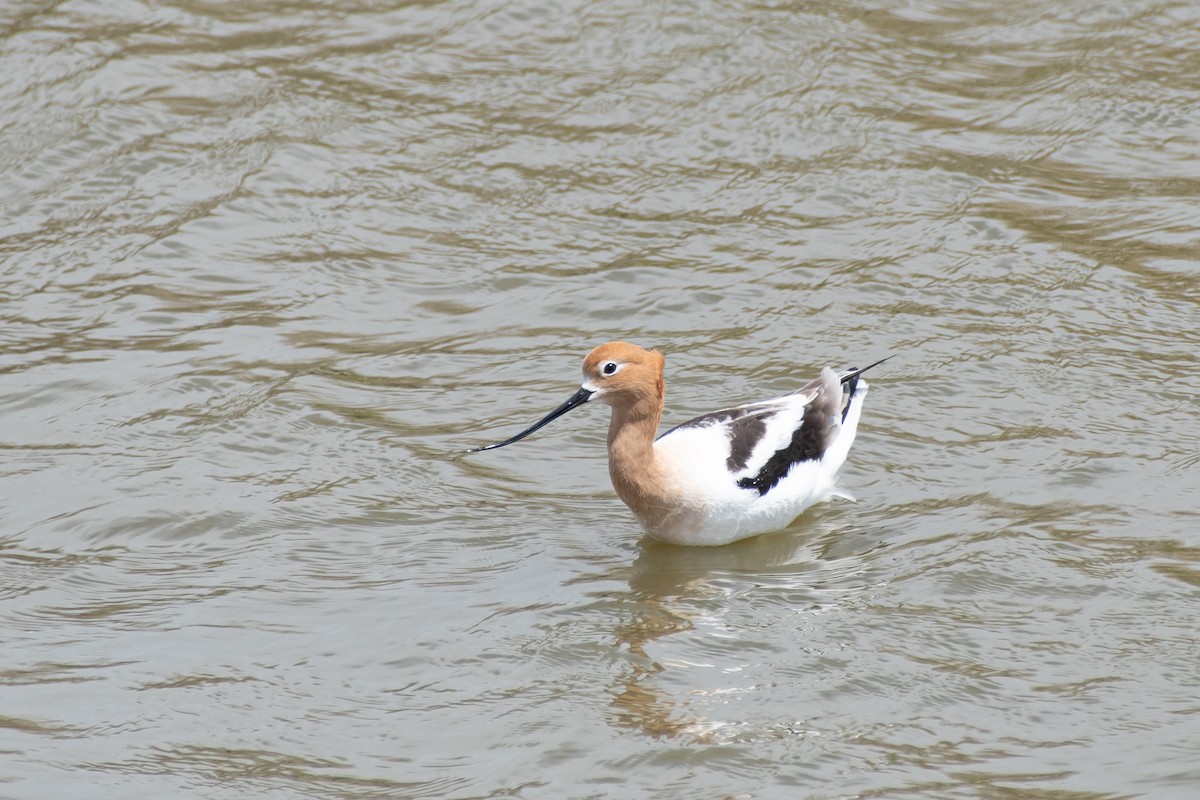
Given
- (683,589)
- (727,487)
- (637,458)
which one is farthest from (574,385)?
(683,589)

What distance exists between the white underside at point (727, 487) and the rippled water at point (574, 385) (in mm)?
156

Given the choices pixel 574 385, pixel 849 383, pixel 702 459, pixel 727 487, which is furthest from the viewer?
pixel 574 385

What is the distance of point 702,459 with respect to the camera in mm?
8461

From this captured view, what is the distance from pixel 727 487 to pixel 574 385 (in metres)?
1.86

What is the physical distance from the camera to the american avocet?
27.1ft

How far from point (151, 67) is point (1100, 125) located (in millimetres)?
7879

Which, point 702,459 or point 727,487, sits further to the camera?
point 702,459

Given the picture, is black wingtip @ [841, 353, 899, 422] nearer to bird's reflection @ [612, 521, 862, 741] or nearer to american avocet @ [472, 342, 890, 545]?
american avocet @ [472, 342, 890, 545]

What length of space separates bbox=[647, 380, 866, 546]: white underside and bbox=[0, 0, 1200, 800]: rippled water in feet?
0.51

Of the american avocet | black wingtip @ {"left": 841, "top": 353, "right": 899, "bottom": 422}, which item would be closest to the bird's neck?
the american avocet

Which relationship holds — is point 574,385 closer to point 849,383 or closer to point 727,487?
point 849,383

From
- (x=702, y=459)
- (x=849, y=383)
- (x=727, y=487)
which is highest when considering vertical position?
(x=849, y=383)

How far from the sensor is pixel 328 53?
14.0m

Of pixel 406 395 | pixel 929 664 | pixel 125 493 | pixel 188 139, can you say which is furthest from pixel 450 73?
pixel 929 664
